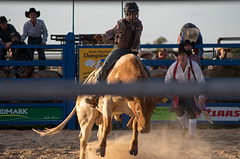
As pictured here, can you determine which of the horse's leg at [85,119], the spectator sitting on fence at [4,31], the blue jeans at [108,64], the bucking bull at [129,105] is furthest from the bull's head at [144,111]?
the spectator sitting on fence at [4,31]

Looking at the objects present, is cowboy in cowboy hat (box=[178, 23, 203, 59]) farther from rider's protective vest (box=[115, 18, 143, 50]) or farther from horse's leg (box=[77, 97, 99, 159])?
horse's leg (box=[77, 97, 99, 159])

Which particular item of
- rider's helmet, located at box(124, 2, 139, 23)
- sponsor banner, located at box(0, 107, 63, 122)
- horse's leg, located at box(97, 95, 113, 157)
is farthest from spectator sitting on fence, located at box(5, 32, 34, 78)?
horse's leg, located at box(97, 95, 113, 157)

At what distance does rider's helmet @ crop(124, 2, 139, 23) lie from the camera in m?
4.55

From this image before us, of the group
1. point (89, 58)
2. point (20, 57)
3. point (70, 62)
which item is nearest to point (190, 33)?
point (89, 58)

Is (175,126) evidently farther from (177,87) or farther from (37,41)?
(177,87)

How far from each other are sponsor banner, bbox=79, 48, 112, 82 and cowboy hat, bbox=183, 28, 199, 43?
6.14 ft

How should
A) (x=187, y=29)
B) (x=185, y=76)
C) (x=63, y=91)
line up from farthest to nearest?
(x=187, y=29) → (x=185, y=76) → (x=63, y=91)

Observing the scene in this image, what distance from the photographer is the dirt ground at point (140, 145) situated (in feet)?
18.3

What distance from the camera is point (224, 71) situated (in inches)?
332

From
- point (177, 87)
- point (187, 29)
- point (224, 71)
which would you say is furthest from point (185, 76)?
point (177, 87)

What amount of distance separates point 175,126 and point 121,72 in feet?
14.2

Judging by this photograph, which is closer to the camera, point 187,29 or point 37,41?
point 187,29

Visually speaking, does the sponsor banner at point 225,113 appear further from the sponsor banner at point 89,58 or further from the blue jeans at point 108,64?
the blue jeans at point 108,64

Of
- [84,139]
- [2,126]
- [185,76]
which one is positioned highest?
[185,76]
